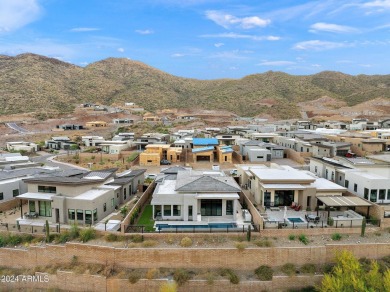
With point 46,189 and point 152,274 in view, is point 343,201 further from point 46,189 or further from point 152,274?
point 46,189

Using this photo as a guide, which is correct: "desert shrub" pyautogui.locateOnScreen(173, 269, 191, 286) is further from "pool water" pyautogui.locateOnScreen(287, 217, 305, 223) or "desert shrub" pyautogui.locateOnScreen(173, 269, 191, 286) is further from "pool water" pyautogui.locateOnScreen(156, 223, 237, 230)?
"pool water" pyautogui.locateOnScreen(287, 217, 305, 223)

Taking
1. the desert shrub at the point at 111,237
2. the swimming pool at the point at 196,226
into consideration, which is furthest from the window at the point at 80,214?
the swimming pool at the point at 196,226

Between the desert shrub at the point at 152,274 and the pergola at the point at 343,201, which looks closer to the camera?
the desert shrub at the point at 152,274

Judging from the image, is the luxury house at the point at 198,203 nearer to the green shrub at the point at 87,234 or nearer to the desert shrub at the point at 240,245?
the desert shrub at the point at 240,245

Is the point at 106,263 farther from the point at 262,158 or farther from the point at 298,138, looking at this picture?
the point at 298,138

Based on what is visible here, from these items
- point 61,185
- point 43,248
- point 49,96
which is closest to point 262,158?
point 61,185

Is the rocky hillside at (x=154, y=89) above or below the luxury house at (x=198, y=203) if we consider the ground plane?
above

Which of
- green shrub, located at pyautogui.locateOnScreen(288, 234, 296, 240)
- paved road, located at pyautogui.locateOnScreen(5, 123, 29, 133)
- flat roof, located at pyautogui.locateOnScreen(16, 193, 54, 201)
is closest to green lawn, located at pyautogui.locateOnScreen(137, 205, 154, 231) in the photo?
flat roof, located at pyautogui.locateOnScreen(16, 193, 54, 201)
